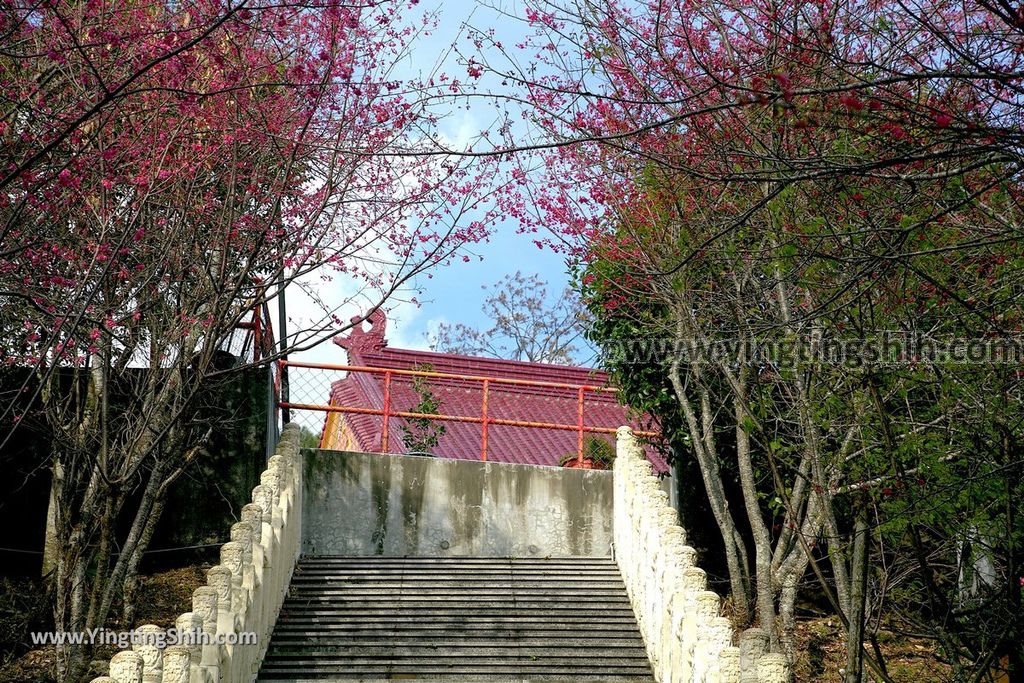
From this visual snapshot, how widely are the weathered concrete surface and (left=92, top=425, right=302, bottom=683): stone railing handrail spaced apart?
2.91 ft

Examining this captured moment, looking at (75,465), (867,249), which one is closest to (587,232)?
(75,465)

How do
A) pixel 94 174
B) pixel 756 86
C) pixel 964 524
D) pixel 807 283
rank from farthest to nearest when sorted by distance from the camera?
pixel 964 524 → pixel 94 174 → pixel 807 283 → pixel 756 86

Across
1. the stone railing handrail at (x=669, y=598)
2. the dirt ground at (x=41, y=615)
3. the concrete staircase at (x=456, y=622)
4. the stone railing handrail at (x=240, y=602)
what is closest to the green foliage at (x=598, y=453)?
the stone railing handrail at (x=669, y=598)

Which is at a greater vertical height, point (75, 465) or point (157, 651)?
point (75, 465)

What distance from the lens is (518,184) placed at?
1221 centimetres

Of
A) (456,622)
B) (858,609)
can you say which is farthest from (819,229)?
(456,622)

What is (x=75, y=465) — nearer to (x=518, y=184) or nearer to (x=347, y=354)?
(x=518, y=184)

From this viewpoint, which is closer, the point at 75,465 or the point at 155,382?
the point at 155,382

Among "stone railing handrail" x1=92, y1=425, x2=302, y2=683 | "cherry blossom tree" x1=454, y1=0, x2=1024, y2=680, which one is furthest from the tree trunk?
"stone railing handrail" x1=92, y1=425, x2=302, y2=683

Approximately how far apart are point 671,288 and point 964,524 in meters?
3.24

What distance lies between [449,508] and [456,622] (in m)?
3.02

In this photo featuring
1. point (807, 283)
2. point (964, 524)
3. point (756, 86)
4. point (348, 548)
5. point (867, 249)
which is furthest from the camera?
point (348, 548)

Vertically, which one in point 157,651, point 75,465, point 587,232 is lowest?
point 157,651

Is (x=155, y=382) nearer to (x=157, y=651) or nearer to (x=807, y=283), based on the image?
(x=157, y=651)
